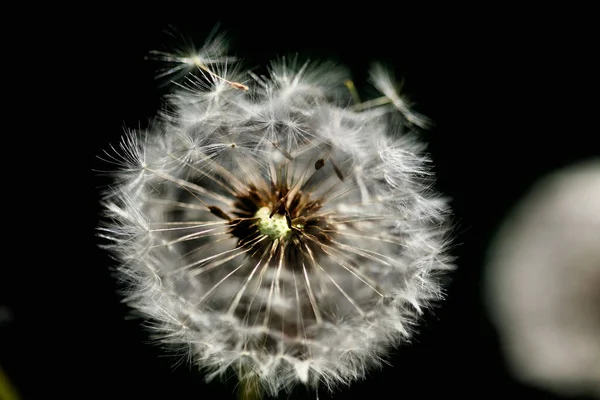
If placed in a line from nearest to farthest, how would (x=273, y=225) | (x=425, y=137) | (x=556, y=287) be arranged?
(x=273, y=225), (x=556, y=287), (x=425, y=137)

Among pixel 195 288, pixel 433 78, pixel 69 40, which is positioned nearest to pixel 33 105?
pixel 69 40

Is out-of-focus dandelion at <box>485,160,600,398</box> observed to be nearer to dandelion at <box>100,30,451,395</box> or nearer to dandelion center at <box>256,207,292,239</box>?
dandelion at <box>100,30,451,395</box>

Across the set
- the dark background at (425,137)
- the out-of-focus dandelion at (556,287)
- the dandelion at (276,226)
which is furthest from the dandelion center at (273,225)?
the out-of-focus dandelion at (556,287)

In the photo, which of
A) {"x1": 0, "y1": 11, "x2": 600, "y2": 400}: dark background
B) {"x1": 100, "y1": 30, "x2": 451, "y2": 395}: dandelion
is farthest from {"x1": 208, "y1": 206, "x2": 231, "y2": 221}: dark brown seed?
{"x1": 0, "y1": 11, "x2": 600, "y2": 400}: dark background

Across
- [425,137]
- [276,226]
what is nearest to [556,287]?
[425,137]

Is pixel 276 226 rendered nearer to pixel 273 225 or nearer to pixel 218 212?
pixel 273 225

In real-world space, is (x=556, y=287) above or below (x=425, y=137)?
below

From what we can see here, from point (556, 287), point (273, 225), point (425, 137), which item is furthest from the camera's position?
point (425, 137)
